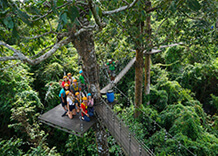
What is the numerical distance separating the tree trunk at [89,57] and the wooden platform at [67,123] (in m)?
0.67

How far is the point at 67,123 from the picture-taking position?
Result: 3008mm

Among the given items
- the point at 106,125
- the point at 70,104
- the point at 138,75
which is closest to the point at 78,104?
the point at 70,104

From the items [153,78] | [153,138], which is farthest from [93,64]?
[153,78]

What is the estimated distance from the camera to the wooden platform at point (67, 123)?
277 cm

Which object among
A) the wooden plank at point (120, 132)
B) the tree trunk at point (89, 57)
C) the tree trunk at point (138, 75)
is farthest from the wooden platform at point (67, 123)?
the tree trunk at point (138, 75)

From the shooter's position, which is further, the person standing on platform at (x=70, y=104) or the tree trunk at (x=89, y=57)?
the person standing on platform at (x=70, y=104)

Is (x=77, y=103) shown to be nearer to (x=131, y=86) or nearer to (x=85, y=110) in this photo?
(x=85, y=110)

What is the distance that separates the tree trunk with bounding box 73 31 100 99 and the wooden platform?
67cm

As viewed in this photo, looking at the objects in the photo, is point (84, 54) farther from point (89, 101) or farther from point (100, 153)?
point (100, 153)

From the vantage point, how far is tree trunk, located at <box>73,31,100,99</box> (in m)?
2.81

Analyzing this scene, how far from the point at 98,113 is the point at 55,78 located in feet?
11.8

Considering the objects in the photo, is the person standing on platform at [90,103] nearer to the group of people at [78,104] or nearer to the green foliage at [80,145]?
the group of people at [78,104]

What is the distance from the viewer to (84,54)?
2.94 meters

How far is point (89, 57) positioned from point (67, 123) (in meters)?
1.48
